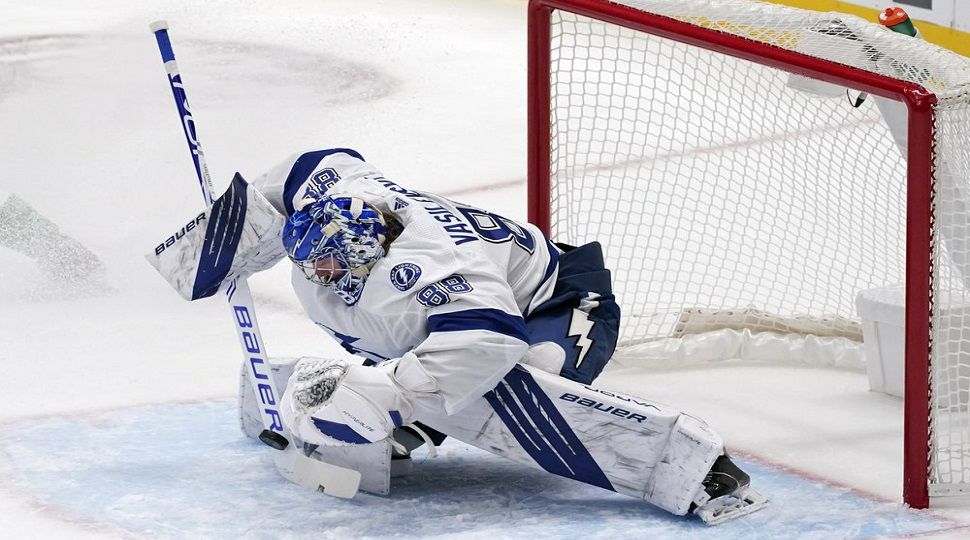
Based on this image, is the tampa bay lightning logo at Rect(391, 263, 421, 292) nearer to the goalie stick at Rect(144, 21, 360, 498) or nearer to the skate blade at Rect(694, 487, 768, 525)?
the goalie stick at Rect(144, 21, 360, 498)

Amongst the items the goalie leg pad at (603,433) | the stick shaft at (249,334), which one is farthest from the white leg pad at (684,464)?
the stick shaft at (249,334)

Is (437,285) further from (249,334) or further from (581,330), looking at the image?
(249,334)

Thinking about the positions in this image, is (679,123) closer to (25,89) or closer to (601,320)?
(601,320)

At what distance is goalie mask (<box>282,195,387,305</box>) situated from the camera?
2.62 metres

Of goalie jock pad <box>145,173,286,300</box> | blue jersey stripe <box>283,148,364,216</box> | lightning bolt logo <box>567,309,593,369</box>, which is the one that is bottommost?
lightning bolt logo <box>567,309,593,369</box>

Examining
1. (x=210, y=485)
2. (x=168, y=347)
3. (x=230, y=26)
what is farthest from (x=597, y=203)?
(x=230, y=26)

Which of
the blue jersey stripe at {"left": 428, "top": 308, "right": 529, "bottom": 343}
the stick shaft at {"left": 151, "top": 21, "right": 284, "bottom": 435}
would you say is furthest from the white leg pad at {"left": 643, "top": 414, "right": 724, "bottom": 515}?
the stick shaft at {"left": 151, "top": 21, "right": 284, "bottom": 435}

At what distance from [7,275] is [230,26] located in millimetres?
2439

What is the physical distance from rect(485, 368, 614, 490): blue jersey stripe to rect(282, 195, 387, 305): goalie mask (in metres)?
0.30

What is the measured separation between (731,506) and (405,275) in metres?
0.67

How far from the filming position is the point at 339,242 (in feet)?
8.59

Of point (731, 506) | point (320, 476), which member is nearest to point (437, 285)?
point (320, 476)

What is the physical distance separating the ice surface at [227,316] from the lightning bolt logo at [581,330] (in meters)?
0.25

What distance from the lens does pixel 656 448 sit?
105 inches
